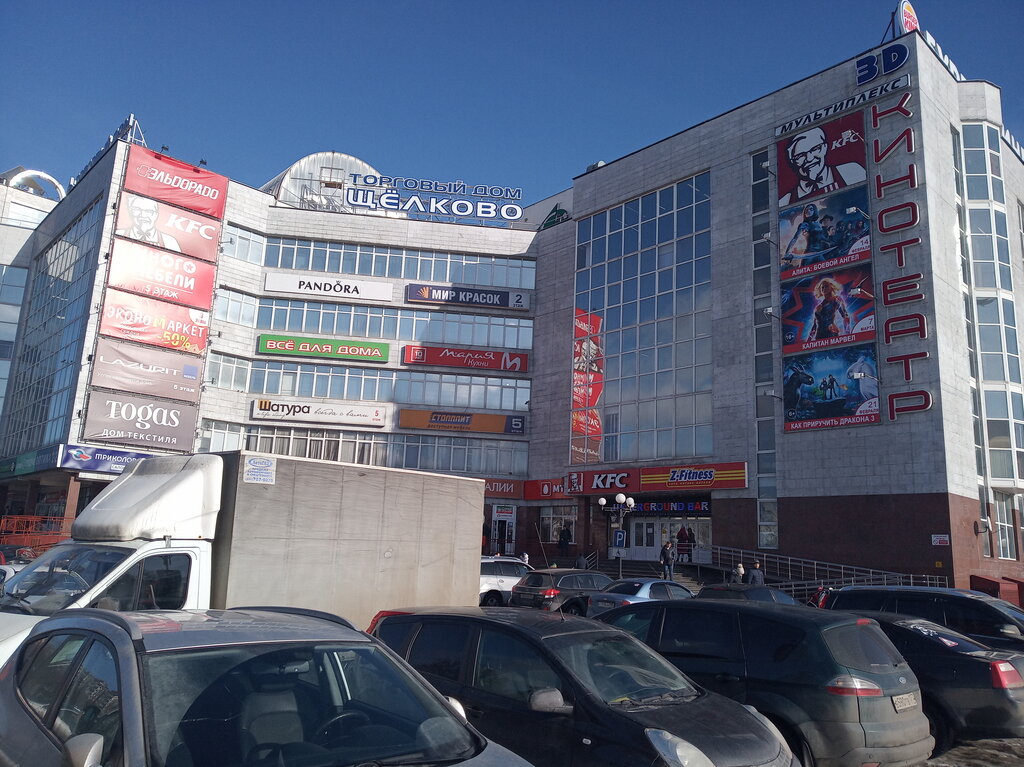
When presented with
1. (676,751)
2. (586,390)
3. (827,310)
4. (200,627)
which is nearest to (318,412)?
(586,390)

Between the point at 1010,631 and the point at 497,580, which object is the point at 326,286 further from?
the point at 1010,631

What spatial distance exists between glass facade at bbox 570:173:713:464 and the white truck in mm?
25649

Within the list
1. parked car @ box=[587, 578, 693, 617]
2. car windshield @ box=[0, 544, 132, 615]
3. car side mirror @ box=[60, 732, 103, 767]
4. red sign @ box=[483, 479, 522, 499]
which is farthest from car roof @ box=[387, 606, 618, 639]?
red sign @ box=[483, 479, 522, 499]

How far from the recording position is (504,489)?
1722 inches

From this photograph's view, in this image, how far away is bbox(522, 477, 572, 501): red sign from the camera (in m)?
41.7

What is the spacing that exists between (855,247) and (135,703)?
110 ft

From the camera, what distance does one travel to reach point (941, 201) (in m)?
31.2

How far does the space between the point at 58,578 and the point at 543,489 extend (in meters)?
36.0

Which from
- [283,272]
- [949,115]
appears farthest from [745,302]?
[283,272]

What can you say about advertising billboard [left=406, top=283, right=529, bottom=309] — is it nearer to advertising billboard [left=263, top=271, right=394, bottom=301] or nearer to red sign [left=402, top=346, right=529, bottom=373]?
advertising billboard [left=263, top=271, right=394, bottom=301]

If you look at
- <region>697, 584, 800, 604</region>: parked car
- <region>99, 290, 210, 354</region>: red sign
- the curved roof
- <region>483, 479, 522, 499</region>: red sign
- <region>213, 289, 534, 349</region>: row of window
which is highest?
the curved roof

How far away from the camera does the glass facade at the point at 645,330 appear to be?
121 feet

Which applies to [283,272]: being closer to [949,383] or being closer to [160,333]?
[160,333]

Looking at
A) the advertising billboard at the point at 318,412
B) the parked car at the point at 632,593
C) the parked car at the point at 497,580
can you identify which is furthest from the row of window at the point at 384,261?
the parked car at the point at 632,593
